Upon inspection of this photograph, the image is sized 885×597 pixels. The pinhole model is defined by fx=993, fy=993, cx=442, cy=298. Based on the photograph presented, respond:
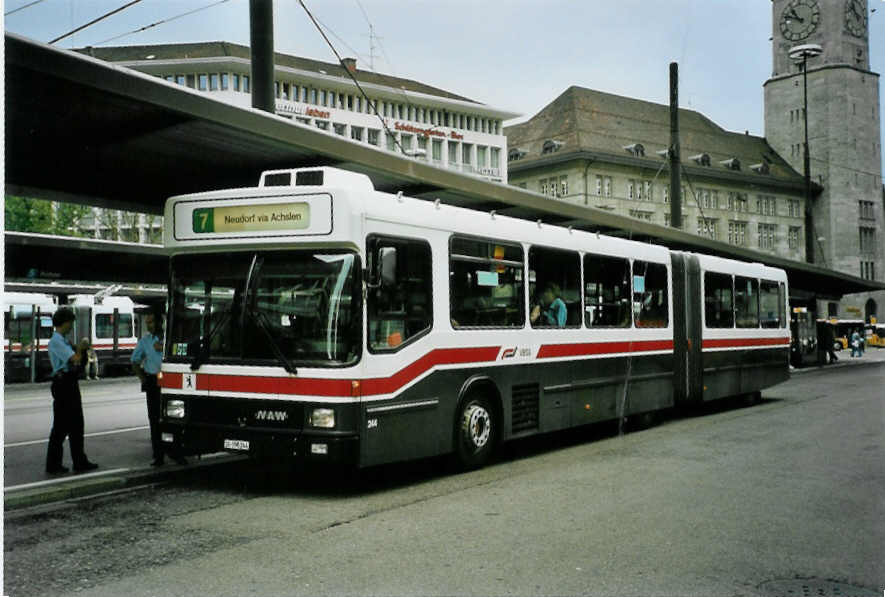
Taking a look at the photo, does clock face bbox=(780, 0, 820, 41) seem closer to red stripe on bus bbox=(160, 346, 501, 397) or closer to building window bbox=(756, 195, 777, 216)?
building window bbox=(756, 195, 777, 216)

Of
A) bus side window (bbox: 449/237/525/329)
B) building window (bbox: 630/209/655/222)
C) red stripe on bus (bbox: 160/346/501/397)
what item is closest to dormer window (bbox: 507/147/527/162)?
building window (bbox: 630/209/655/222)

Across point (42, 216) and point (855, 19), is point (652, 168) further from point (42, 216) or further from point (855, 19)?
point (42, 216)

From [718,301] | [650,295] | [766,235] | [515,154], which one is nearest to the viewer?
[650,295]

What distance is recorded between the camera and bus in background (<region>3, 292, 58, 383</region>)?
3484 cm

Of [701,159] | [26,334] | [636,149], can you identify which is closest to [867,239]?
[701,159]

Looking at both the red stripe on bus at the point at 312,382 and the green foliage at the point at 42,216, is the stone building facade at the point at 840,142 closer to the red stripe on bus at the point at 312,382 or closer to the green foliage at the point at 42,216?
the green foliage at the point at 42,216

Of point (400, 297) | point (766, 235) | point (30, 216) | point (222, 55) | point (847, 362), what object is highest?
point (222, 55)

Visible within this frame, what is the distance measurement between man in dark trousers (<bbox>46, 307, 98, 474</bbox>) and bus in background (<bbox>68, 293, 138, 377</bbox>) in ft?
99.7

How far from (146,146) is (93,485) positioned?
4190 millimetres

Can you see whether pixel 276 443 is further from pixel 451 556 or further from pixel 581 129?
pixel 581 129

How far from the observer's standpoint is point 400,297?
9.80m

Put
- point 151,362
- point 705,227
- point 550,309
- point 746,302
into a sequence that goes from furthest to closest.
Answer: point 705,227, point 746,302, point 550,309, point 151,362

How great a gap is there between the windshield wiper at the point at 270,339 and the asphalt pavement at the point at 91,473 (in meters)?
2.21

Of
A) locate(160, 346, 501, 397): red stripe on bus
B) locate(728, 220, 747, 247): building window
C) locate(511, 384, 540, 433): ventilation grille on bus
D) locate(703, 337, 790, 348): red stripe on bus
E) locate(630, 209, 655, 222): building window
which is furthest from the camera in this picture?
locate(728, 220, 747, 247): building window
